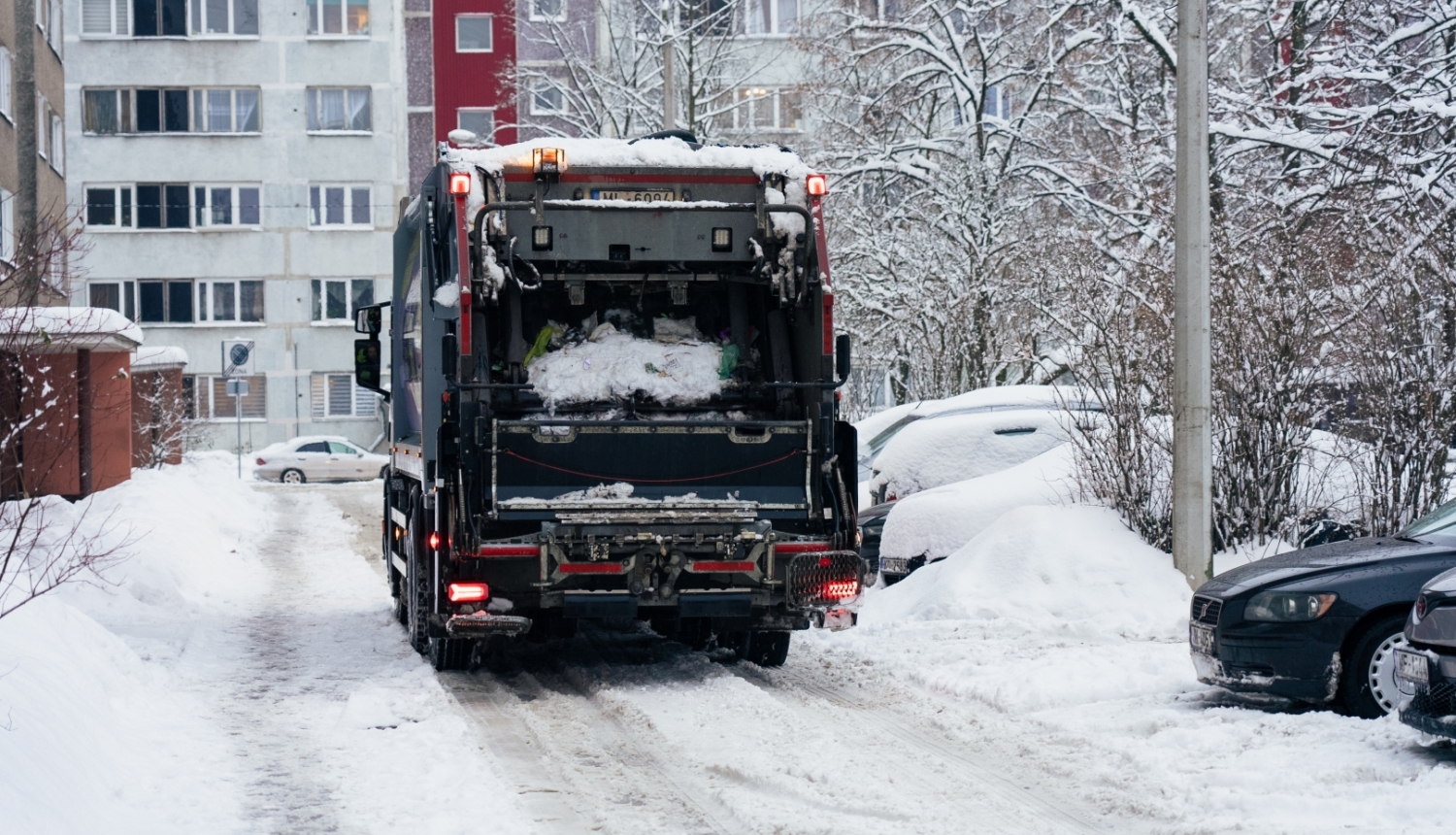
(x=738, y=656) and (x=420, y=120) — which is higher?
(x=420, y=120)

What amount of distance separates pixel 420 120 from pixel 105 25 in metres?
9.82

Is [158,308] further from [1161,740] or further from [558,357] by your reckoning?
[1161,740]

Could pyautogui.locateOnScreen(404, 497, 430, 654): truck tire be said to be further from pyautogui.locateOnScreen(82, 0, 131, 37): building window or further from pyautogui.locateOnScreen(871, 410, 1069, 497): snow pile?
pyautogui.locateOnScreen(82, 0, 131, 37): building window

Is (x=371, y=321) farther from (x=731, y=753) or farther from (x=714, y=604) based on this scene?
(x=731, y=753)

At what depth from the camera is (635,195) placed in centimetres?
1036

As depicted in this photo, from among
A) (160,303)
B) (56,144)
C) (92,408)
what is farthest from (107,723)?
(160,303)

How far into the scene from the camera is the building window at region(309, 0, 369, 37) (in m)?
51.5

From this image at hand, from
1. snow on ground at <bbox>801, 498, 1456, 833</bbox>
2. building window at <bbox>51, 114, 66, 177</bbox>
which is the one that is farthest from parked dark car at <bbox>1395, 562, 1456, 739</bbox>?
building window at <bbox>51, 114, 66, 177</bbox>

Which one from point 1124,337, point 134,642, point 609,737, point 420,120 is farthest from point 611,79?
point 609,737

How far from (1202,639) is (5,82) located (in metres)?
24.9

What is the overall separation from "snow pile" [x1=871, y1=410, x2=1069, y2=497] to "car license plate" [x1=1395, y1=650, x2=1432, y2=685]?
833cm

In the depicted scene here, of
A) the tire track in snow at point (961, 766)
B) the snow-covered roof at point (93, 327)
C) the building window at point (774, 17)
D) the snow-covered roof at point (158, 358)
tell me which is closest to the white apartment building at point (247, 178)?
the building window at point (774, 17)

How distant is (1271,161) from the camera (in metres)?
20.3

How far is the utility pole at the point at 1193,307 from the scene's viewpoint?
12.2 metres
